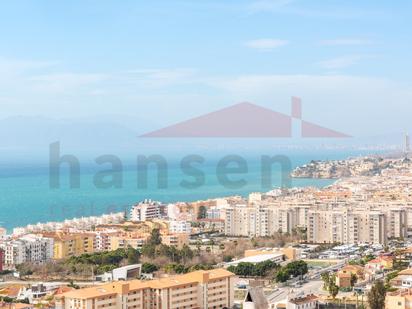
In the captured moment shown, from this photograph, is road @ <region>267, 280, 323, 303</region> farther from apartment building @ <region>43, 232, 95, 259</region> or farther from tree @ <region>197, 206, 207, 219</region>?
tree @ <region>197, 206, 207, 219</region>

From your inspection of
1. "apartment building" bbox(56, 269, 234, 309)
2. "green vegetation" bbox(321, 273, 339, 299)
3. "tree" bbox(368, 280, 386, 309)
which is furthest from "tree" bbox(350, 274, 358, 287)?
"tree" bbox(368, 280, 386, 309)

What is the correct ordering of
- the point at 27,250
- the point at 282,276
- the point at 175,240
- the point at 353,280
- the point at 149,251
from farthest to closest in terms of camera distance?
the point at 175,240, the point at 27,250, the point at 149,251, the point at 282,276, the point at 353,280

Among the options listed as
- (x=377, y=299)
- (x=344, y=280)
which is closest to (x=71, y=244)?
(x=344, y=280)

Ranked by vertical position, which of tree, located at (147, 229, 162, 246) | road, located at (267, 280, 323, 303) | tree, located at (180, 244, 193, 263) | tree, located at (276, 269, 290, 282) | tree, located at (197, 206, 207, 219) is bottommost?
road, located at (267, 280, 323, 303)

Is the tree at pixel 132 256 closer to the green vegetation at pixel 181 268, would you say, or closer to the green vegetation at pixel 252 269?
the green vegetation at pixel 181 268

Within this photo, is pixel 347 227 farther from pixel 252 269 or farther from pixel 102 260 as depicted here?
pixel 102 260

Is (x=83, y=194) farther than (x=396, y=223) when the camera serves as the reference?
Yes

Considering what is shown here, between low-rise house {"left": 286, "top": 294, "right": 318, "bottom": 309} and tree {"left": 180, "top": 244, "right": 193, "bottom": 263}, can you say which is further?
tree {"left": 180, "top": 244, "right": 193, "bottom": 263}
